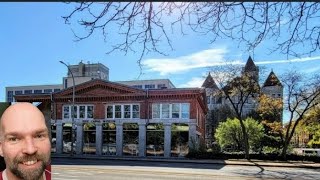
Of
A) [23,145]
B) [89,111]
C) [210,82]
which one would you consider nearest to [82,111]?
[89,111]

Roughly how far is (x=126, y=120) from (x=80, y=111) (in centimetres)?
550

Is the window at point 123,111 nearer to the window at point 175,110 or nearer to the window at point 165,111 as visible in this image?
the window at point 165,111

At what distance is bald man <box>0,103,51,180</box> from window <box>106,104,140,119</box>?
44.3 metres

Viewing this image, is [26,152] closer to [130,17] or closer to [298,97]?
[130,17]

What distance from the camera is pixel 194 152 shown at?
4197 cm

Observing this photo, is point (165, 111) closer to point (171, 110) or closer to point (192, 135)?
point (171, 110)

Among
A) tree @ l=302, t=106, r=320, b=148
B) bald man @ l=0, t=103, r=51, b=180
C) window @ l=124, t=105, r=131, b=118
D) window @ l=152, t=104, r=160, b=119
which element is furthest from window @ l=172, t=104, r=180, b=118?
bald man @ l=0, t=103, r=51, b=180

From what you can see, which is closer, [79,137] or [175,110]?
[175,110]

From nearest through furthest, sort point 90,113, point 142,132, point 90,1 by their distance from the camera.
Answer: point 90,1 < point 142,132 < point 90,113

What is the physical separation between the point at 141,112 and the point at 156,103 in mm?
1666

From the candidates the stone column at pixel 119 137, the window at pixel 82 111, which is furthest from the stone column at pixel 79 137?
the stone column at pixel 119 137

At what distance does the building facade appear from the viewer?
43.8 m

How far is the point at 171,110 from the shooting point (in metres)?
44.6

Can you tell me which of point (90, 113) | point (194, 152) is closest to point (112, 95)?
point (90, 113)
